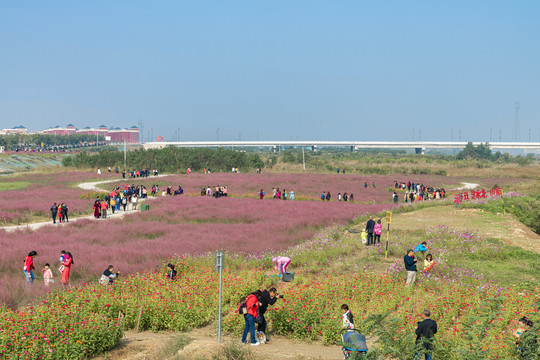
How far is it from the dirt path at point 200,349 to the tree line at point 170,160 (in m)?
81.9

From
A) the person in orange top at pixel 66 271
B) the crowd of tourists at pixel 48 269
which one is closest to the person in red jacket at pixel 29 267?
the crowd of tourists at pixel 48 269

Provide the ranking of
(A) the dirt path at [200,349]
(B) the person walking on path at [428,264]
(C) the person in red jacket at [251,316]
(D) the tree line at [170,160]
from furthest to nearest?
(D) the tree line at [170,160], (B) the person walking on path at [428,264], (C) the person in red jacket at [251,316], (A) the dirt path at [200,349]

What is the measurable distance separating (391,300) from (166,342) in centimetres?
706

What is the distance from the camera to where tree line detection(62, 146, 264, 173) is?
316ft

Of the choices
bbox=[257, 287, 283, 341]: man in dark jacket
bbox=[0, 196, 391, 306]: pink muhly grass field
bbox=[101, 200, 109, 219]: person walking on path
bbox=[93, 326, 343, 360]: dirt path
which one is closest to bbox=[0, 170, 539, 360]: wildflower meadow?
bbox=[0, 196, 391, 306]: pink muhly grass field

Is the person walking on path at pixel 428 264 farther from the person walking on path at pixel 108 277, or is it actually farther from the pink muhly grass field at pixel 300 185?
the pink muhly grass field at pixel 300 185

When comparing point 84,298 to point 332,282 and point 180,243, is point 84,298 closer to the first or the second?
point 332,282

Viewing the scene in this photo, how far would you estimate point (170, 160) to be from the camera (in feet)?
318

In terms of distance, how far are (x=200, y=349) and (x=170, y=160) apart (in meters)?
88.1

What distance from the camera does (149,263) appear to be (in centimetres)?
2008

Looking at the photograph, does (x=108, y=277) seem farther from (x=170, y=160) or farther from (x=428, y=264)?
(x=170, y=160)

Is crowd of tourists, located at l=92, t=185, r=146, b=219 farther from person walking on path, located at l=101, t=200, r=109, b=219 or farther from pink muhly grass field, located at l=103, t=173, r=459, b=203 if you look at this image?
pink muhly grass field, located at l=103, t=173, r=459, b=203

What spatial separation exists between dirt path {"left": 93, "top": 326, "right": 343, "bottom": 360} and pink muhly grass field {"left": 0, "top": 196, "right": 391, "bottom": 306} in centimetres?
596

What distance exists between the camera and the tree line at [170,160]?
96.4 m
